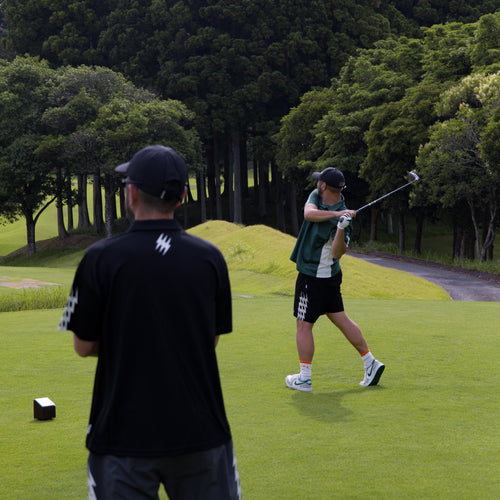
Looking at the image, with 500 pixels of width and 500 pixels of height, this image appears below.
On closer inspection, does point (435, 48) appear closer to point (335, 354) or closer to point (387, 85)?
point (387, 85)

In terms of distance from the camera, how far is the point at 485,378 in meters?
7.62

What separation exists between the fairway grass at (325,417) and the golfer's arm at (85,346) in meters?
1.91

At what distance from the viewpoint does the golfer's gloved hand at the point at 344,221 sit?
6609mm

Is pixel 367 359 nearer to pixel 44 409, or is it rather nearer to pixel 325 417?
pixel 325 417

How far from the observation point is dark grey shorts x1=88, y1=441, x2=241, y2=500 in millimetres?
2697

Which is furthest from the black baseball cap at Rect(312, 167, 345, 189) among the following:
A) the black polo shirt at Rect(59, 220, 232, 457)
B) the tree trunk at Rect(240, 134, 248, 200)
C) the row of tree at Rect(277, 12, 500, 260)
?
the tree trunk at Rect(240, 134, 248, 200)

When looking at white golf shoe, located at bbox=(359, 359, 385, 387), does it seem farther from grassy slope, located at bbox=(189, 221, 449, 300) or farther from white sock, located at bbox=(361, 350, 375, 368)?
grassy slope, located at bbox=(189, 221, 449, 300)

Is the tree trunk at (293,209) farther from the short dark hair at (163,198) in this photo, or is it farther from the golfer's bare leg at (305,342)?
the short dark hair at (163,198)

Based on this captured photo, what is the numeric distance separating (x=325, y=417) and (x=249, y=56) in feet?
155

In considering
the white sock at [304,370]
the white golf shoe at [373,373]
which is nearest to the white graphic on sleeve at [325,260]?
the white sock at [304,370]

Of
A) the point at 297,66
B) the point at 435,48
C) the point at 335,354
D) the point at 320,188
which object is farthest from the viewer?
the point at 297,66

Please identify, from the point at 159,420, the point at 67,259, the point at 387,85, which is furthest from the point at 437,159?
the point at 159,420

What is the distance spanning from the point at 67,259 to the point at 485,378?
35500 millimetres

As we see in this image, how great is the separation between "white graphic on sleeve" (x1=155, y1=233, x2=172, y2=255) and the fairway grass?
217cm
